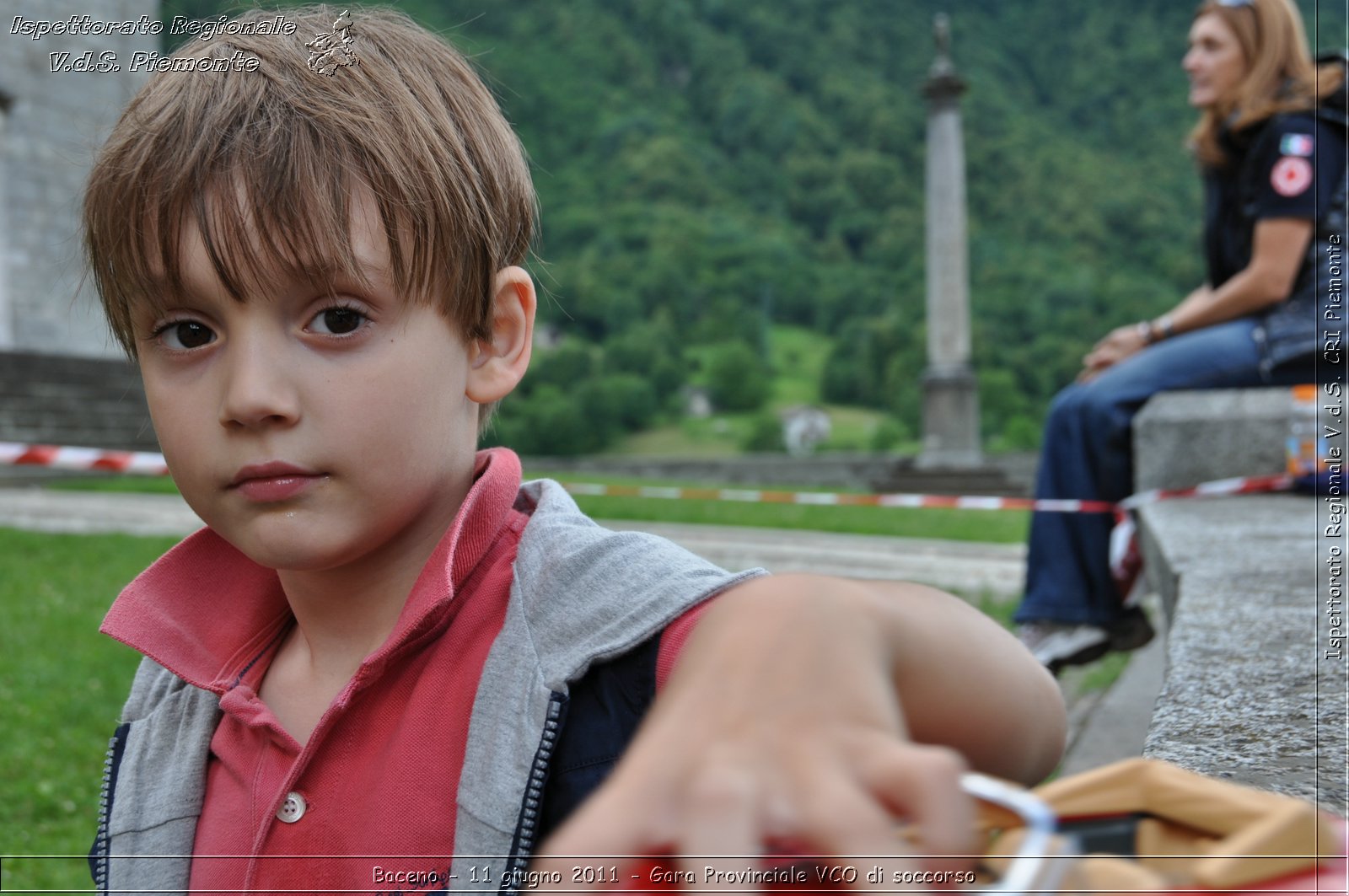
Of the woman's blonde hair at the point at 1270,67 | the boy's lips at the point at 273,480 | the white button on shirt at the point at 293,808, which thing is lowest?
the white button on shirt at the point at 293,808

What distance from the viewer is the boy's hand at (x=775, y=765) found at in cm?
41

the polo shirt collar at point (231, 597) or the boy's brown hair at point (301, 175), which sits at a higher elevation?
the boy's brown hair at point (301, 175)

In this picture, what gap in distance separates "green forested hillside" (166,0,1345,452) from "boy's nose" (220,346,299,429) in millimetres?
33862

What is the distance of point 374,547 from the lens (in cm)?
126

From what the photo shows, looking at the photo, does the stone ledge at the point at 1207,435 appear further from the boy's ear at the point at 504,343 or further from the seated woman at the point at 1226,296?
the boy's ear at the point at 504,343

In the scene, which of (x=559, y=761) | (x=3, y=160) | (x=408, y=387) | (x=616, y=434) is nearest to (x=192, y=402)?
(x=408, y=387)

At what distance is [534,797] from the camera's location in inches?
40.3

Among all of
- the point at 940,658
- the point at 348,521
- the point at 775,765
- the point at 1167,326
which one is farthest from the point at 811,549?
the point at 775,765

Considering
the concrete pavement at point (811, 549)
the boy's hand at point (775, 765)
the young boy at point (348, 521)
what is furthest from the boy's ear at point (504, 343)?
the concrete pavement at point (811, 549)

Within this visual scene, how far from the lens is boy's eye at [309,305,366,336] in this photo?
1.15m

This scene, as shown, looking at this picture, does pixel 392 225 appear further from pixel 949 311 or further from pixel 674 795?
pixel 949 311

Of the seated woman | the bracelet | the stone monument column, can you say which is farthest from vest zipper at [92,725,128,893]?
the stone monument column

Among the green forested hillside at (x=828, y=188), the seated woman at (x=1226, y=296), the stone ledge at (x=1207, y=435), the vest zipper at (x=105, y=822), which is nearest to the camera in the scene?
the vest zipper at (x=105, y=822)

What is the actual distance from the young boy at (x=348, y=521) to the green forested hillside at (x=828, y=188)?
110 ft
